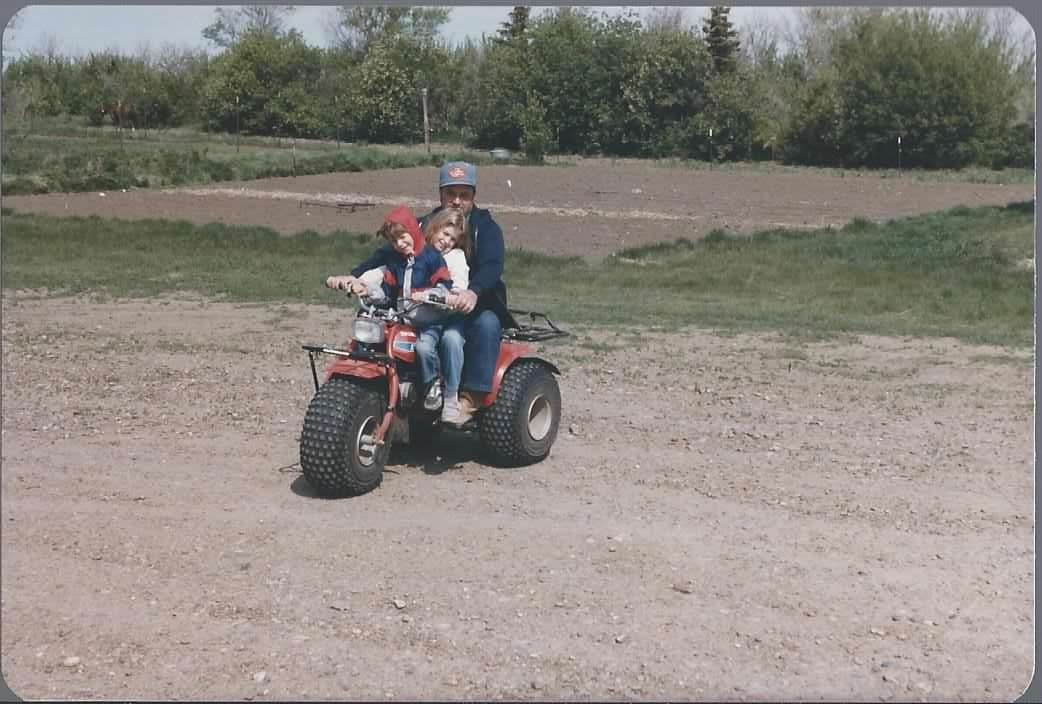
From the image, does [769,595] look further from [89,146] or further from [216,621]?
[89,146]

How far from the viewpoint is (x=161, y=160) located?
3183 centimetres

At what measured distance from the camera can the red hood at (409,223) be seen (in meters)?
6.40

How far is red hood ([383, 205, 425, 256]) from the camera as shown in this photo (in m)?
6.40

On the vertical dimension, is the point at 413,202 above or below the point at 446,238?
below

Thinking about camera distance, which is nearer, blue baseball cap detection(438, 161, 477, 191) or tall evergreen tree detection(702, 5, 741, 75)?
blue baseball cap detection(438, 161, 477, 191)

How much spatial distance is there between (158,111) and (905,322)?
25.7 m

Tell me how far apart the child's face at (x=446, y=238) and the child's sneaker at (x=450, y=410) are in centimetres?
78

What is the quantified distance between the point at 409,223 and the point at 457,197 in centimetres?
34

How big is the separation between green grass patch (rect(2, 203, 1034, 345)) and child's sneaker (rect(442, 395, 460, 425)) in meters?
4.20

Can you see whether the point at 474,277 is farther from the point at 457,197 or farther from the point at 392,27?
the point at 392,27

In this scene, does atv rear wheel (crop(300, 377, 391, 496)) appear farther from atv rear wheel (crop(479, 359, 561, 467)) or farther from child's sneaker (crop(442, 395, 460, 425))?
atv rear wheel (crop(479, 359, 561, 467))

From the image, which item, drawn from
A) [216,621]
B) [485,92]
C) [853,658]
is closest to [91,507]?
[216,621]

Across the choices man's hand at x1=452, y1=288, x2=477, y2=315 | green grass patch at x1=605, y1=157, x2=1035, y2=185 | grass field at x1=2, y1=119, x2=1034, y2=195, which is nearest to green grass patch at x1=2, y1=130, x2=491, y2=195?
grass field at x1=2, y1=119, x2=1034, y2=195

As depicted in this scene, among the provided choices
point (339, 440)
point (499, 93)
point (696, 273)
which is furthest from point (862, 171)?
point (339, 440)
